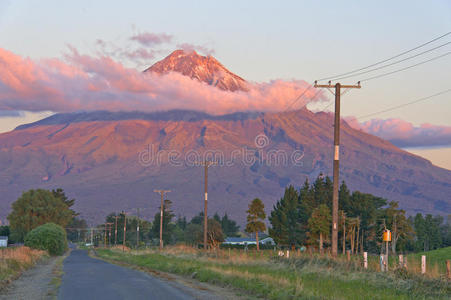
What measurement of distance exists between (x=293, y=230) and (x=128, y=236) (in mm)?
81254

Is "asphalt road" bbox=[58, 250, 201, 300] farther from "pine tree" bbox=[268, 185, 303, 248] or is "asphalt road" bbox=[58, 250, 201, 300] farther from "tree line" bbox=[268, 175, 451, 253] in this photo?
"pine tree" bbox=[268, 185, 303, 248]

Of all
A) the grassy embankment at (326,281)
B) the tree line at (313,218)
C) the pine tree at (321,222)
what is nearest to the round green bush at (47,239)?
the tree line at (313,218)

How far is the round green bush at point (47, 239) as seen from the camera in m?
82.3

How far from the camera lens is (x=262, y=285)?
2612 cm

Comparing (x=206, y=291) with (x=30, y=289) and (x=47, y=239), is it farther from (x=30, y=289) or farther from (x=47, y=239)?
(x=47, y=239)

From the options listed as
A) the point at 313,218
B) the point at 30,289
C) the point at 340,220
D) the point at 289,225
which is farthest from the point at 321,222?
the point at 30,289

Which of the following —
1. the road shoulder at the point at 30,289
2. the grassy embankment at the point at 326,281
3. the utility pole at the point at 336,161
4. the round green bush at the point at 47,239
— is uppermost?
Answer: the utility pole at the point at 336,161

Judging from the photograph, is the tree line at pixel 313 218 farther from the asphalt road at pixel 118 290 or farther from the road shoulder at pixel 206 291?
the asphalt road at pixel 118 290

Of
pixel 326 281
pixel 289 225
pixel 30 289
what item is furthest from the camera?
pixel 289 225

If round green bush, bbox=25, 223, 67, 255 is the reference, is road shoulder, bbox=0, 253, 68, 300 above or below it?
above

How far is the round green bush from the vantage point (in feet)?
270

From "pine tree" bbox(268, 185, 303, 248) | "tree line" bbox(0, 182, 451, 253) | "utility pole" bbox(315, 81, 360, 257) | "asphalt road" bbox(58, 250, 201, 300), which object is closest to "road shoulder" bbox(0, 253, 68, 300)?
"asphalt road" bbox(58, 250, 201, 300)

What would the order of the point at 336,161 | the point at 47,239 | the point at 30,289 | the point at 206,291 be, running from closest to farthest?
the point at 206,291 → the point at 30,289 → the point at 336,161 → the point at 47,239

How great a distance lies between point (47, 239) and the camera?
3246 inches
